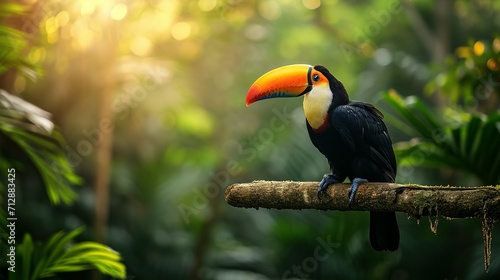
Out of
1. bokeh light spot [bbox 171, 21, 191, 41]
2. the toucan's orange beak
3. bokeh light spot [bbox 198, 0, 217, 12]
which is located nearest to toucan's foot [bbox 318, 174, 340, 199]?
the toucan's orange beak

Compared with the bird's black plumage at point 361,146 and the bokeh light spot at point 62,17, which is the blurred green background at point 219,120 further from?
the bird's black plumage at point 361,146

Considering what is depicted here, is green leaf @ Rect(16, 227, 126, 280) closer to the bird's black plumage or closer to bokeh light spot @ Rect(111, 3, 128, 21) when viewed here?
the bird's black plumage

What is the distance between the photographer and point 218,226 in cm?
650

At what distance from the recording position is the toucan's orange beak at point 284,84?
2.44 m

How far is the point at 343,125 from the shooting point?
241 centimetres

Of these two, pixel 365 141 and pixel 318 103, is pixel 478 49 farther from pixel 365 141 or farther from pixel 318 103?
pixel 318 103

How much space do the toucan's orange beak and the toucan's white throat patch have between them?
3 cm

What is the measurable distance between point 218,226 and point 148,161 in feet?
3.60

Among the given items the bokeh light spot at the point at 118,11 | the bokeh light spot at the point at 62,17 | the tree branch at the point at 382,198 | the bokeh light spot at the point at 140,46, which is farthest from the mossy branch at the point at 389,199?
the bokeh light spot at the point at 140,46

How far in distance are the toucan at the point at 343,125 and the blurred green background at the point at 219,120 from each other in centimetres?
121

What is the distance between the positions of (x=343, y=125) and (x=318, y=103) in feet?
0.46

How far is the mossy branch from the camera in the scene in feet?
6.26

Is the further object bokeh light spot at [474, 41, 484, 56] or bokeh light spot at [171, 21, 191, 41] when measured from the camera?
bokeh light spot at [171, 21, 191, 41]

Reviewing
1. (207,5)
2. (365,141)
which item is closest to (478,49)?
(365,141)
